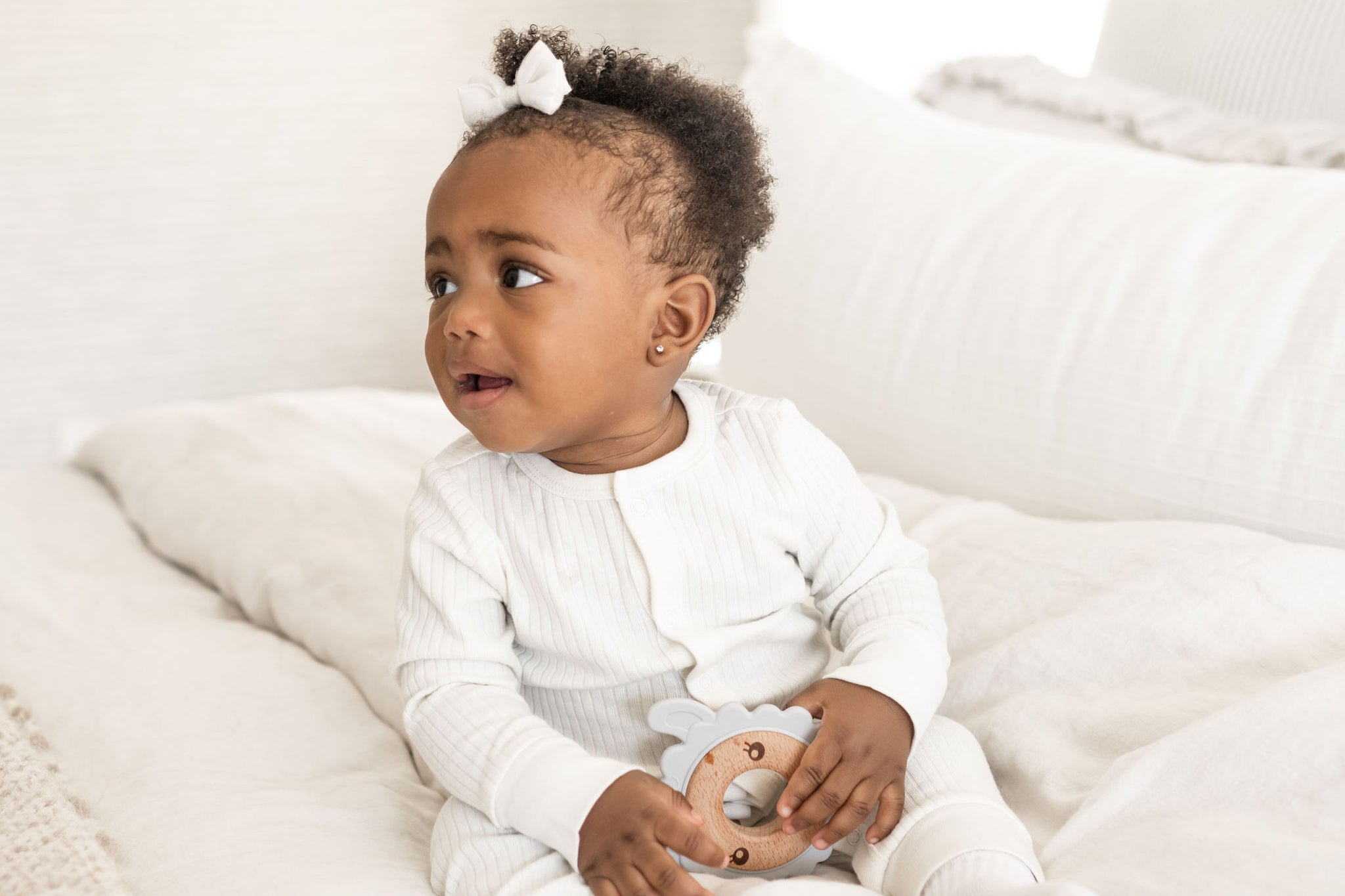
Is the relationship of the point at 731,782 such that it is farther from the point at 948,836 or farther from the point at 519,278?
the point at 519,278

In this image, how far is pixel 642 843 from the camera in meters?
0.66

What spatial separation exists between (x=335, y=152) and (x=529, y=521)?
178 centimetres

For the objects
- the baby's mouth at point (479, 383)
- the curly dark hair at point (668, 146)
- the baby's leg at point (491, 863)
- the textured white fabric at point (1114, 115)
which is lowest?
the baby's leg at point (491, 863)

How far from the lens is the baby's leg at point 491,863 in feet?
2.26

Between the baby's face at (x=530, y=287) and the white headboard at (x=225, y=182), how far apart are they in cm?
136

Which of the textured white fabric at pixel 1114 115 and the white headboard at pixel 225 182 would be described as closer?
the textured white fabric at pixel 1114 115

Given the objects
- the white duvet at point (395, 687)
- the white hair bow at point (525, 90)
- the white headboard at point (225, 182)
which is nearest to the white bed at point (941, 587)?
the white duvet at point (395, 687)

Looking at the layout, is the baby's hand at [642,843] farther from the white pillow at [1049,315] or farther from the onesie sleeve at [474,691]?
the white pillow at [1049,315]

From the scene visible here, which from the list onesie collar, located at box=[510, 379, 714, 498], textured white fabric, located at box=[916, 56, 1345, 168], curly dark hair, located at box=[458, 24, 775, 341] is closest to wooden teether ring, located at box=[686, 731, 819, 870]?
onesie collar, located at box=[510, 379, 714, 498]

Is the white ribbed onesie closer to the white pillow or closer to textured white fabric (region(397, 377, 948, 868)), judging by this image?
textured white fabric (region(397, 377, 948, 868))

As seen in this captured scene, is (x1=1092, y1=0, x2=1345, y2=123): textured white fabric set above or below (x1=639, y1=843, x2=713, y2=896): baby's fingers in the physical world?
above

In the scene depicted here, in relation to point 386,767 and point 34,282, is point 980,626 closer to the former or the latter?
point 386,767

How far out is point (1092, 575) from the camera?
90 centimetres

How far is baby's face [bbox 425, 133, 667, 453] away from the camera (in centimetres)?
72
